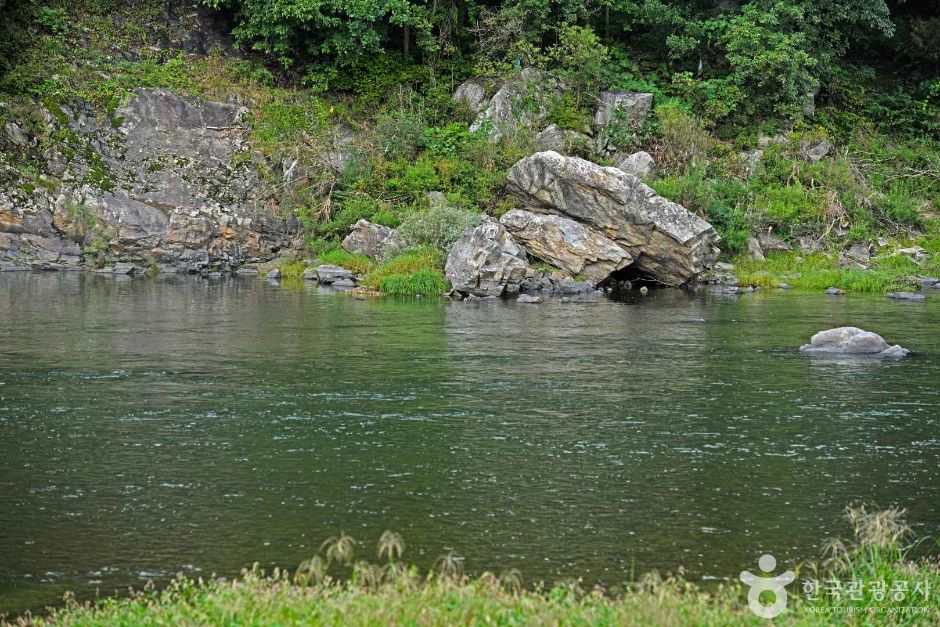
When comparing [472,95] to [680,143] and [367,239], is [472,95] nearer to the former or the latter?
[680,143]

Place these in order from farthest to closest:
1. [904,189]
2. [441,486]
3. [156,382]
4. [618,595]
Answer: [904,189]
[156,382]
[441,486]
[618,595]

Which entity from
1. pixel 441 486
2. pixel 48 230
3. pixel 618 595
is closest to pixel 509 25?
pixel 48 230

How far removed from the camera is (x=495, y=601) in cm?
765

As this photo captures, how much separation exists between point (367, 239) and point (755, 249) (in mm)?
16364

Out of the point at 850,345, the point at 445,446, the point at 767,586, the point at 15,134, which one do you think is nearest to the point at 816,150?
the point at 850,345

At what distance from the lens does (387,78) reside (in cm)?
5209

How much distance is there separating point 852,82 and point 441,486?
160 feet

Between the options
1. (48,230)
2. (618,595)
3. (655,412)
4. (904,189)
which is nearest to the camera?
(618,595)

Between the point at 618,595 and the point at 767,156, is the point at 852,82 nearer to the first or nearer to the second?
the point at 767,156

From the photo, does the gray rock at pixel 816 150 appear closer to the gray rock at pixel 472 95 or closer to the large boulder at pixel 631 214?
the large boulder at pixel 631 214

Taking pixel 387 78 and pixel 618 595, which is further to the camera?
pixel 387 78

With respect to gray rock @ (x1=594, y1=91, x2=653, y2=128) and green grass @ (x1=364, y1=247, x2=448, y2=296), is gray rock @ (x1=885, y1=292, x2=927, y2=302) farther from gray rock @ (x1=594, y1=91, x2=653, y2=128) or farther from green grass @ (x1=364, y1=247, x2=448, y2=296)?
gray rock @ (x1=594, y1=91, x2=653, y2=128)

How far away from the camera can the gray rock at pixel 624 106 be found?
158 feet

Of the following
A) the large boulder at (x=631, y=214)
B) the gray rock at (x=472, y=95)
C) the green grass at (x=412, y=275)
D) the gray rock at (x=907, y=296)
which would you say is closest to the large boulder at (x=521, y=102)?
the gray rock at (x=472, y=95)
